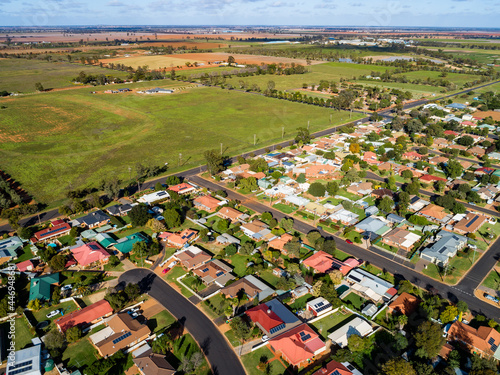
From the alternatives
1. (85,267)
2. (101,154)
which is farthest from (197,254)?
(101,154)

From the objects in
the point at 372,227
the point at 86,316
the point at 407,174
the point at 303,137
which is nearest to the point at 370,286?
the point at 372,227

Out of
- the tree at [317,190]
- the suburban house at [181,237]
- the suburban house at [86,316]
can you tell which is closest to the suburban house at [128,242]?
the suburban house at [181,237]

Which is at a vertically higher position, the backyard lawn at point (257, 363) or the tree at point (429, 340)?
the tree at point (429, 340)

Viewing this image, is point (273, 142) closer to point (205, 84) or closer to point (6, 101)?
point (205, 84)

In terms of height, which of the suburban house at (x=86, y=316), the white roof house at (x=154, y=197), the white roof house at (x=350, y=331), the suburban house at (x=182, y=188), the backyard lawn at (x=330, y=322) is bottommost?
the backyard lawn at (x=330, y=322)

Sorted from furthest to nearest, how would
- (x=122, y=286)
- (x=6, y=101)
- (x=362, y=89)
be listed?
(x=362, y=89)
(x=6, y=101)
(x=122, y=286)

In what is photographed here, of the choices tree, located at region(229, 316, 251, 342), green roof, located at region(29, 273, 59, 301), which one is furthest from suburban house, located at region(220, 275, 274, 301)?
green roof, located at region(29, 273, 59, 301)

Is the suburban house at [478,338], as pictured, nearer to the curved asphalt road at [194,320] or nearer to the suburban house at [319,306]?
the suburban house at [319,306]

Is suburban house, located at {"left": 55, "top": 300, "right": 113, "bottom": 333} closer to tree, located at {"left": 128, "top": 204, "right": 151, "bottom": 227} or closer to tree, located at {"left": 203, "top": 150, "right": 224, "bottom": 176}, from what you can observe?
tree, located at {"left": 128, "top": 204, "right": 151, "bottom": 227}
